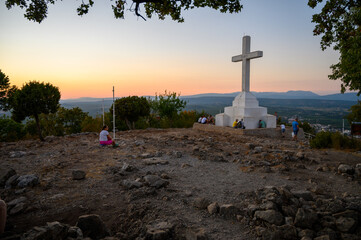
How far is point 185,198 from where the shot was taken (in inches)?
199

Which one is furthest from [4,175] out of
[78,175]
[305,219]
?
[305,219]

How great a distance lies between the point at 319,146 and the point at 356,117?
90.0ft

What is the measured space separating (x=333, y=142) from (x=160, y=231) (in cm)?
1140

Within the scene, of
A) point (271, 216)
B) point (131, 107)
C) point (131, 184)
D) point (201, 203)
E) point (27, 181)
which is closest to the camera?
point (271, 216)

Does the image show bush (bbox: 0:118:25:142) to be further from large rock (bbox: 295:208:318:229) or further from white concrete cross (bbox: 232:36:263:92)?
large rock (bbox: 295:208:318:229)

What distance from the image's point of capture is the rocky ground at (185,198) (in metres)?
3.69

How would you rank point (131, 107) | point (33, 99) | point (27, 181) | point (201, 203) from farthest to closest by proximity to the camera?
point (131, 107)
point (33, 99)
point (27, 181)
point (201, 203)

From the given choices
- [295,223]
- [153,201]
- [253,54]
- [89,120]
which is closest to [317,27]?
[295,223]

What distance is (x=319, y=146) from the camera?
37.6 ft

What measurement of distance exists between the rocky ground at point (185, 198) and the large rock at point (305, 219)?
16 millimetres

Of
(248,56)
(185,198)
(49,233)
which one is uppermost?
(248,56)

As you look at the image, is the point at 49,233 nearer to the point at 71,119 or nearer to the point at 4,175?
the point at 4,175

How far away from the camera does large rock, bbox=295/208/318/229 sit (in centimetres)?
378

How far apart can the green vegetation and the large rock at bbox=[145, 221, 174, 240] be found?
10429mm
